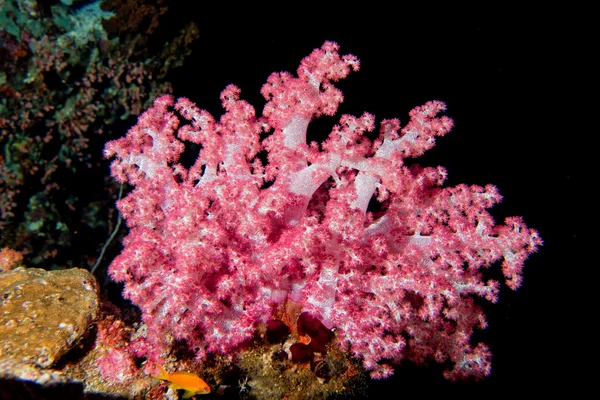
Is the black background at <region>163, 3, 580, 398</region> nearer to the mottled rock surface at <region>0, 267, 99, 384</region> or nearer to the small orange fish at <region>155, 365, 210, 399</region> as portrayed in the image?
the mottled rock surface at <region>0, 267, 99, 384</region>

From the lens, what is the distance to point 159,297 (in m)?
2.67

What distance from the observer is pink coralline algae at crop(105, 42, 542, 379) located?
8.57 ft

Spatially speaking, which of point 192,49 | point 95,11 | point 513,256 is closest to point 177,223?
point 513,256

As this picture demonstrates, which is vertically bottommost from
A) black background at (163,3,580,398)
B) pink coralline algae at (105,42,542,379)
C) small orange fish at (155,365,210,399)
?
small orange fish at (155,365,210,399)

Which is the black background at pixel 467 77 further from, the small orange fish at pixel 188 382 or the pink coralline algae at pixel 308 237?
the small orange fish at pixel 188 382

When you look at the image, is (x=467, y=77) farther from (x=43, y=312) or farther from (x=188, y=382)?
(x=43, y=312)

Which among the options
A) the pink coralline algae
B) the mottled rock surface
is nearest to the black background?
the pink coralline algae

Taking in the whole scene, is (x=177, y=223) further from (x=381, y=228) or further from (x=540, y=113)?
(x=540, y=113)

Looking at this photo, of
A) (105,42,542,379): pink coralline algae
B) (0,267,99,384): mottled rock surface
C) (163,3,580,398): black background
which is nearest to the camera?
(0,267,99,384): mottled rock surface

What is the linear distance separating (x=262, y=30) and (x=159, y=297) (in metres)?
3.83

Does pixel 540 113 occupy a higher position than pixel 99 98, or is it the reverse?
pixel 540 113

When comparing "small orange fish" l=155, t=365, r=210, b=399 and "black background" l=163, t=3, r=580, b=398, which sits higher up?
"black background" l=163, t=3, r=580, b=398

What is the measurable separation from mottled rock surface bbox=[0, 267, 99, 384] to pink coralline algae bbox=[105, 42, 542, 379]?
14.6 inches

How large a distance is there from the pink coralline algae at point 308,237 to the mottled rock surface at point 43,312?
0.37m
